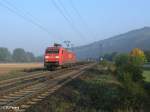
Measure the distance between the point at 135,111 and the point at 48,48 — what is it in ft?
140

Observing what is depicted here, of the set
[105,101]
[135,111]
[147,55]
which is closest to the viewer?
[135,111]

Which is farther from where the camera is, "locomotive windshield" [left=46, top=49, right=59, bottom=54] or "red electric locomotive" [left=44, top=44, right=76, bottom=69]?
"locomotive windshield" [left=46, top=49, right=59, bottom=54]

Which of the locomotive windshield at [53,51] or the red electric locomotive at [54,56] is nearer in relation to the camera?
the red electric locomotive at [54,56]

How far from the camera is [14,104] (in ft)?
50.0

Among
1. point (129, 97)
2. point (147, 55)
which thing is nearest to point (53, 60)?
point (129, 97)

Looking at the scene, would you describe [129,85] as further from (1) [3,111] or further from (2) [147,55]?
(2) [147,55]

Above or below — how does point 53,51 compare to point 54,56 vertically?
above

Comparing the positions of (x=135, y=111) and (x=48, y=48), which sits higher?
(x=48, y=48)

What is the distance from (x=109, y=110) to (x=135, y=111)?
1.09m

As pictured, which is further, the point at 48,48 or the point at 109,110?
the point at 48,48

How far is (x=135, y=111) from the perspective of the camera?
14.1 metres

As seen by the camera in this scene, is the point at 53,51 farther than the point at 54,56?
Yes

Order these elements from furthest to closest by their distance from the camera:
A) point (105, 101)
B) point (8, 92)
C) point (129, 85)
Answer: point (129, 85) → point (8, 92) → point (105, 101)

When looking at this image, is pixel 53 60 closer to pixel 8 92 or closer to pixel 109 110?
pixel 8 92
